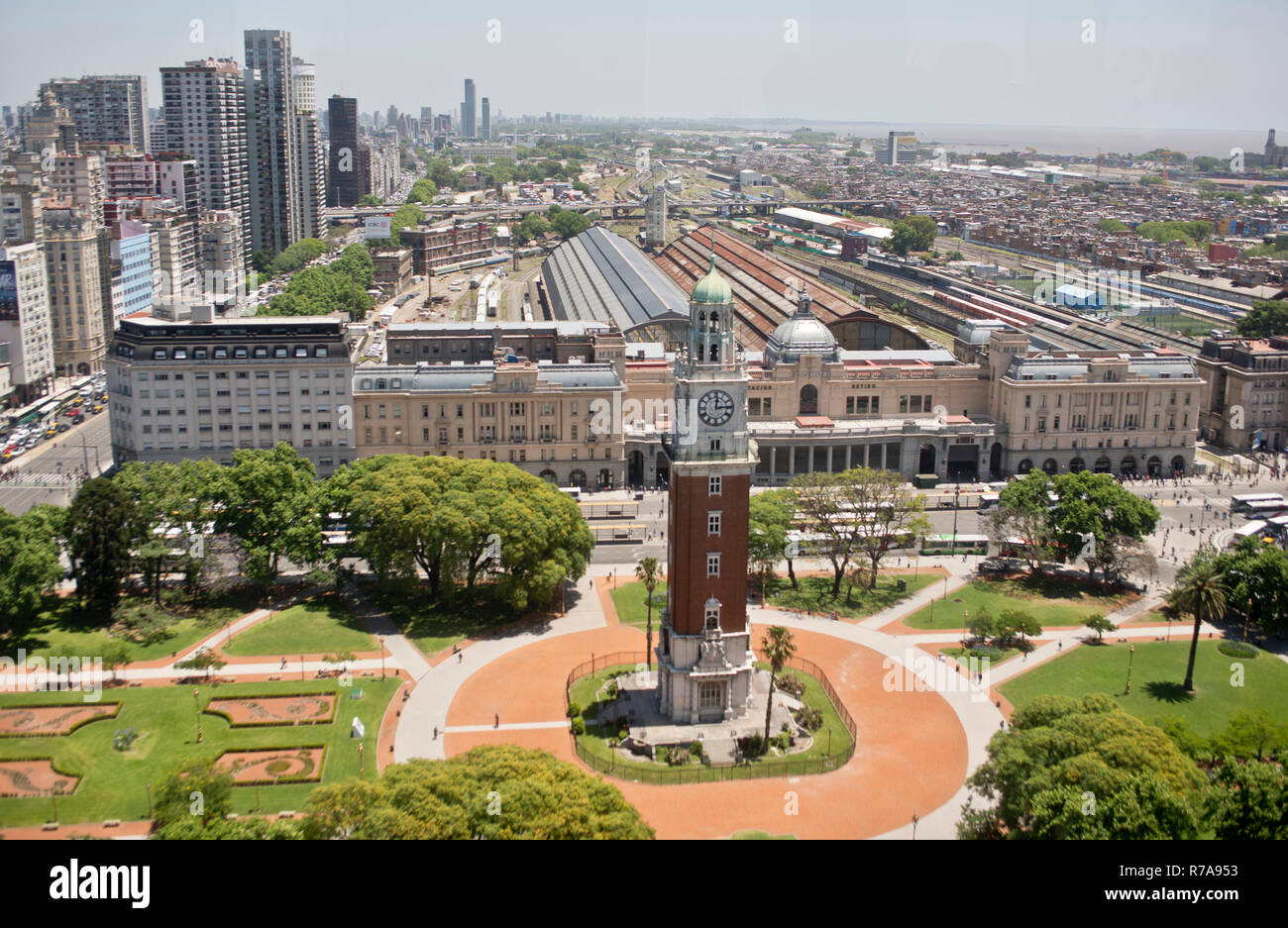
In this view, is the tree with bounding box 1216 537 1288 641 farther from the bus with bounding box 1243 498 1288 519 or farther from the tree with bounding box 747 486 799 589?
the tree with bounding box 747 486 799 589

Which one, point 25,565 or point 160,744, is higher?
point 25,565

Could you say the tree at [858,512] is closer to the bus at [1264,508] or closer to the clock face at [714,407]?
the clock face at [714,407]

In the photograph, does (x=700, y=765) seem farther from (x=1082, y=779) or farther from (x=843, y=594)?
(x=843, y=594)

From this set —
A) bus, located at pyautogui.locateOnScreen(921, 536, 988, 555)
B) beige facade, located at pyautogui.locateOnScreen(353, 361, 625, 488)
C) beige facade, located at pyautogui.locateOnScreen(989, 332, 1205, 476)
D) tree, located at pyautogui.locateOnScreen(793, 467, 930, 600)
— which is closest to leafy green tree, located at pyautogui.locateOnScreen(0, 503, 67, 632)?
beige facade, located at pyautogui.locateOnScreen(353, 361, 625, 488)

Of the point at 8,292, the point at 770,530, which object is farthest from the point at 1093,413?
the point at 8,292

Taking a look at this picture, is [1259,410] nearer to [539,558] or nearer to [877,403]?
[877,403]

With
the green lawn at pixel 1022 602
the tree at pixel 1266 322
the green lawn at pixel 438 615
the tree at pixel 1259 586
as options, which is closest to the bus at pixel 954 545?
the green lawn at pixel 1022 602
